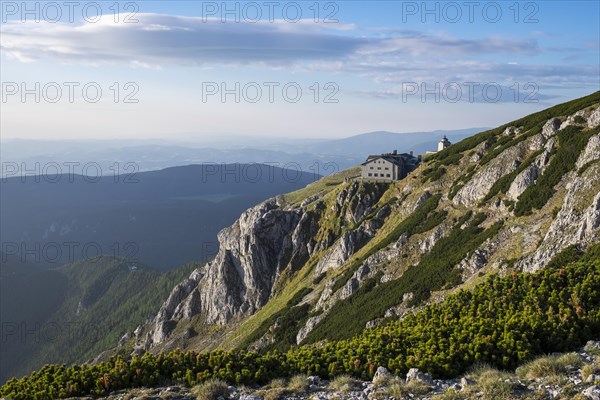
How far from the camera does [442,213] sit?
7212 cm

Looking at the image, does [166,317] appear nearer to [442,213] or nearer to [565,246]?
[442,213]

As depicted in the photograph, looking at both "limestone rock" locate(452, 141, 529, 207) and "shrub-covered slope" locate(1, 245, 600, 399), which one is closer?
"shrub-covered slope" locate(1, 245, 600, 399)

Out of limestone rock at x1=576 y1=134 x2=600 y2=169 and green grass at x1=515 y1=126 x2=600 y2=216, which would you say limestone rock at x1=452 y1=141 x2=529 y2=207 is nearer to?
green grass at x1=515 y1=126 x2=600 y2=216

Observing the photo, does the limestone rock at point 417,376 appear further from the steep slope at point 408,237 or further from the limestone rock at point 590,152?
the limestone rock at point 590,152

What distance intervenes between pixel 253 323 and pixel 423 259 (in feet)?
153

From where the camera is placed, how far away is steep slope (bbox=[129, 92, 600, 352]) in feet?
171

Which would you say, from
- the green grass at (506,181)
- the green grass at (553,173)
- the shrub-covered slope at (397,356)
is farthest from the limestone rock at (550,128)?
the shrub-covered slope at (397,356)

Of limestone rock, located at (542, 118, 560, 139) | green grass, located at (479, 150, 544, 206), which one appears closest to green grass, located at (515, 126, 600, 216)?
green grass, located at (479, 150, 544, 206)

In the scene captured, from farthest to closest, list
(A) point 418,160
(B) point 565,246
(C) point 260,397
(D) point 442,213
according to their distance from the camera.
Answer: (A) point 418,160 < (D) point 442,213 < (B) point 565,246 < (C) point 260,397

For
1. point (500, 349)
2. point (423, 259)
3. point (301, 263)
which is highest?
point (500, 349)

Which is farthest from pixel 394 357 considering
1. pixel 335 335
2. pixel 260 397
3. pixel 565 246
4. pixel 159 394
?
pixel 335 335

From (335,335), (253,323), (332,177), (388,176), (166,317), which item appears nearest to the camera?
(335,335)

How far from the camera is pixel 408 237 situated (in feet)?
237

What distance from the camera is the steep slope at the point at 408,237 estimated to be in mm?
52250
